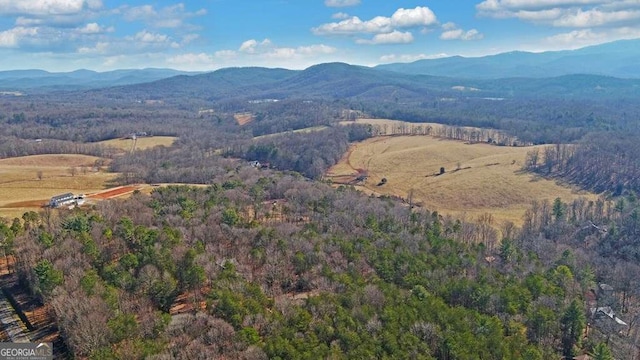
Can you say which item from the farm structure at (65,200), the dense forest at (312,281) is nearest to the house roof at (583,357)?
the dense forest at (312,281)

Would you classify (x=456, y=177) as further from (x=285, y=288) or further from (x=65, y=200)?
(x=65, y=200)

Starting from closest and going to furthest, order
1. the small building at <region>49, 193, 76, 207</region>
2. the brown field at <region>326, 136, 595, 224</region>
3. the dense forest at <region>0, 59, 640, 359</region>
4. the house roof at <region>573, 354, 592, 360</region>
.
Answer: the dense forest at <region>0, 59, 640, 359</region>
the house roof at <region>573, 354, 592, 360</region>
the small building at <region>49, 193, 76, 207</region>
the brown field at <region>326, 136, 595, 224</region>

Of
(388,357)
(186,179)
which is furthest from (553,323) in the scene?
(186,179)

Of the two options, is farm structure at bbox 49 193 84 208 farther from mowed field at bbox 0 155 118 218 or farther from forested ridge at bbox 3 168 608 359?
forested ridge at bbox 3 168 608 359

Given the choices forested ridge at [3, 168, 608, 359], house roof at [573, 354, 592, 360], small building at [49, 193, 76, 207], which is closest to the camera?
forested ridge at [3, 168, 608, 359]

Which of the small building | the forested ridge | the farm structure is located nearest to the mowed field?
the small building

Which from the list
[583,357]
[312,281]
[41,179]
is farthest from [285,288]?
[41,179]

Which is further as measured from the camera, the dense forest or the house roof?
the house roof

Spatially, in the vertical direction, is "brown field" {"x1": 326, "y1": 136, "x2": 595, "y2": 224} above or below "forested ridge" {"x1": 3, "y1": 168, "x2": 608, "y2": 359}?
below
